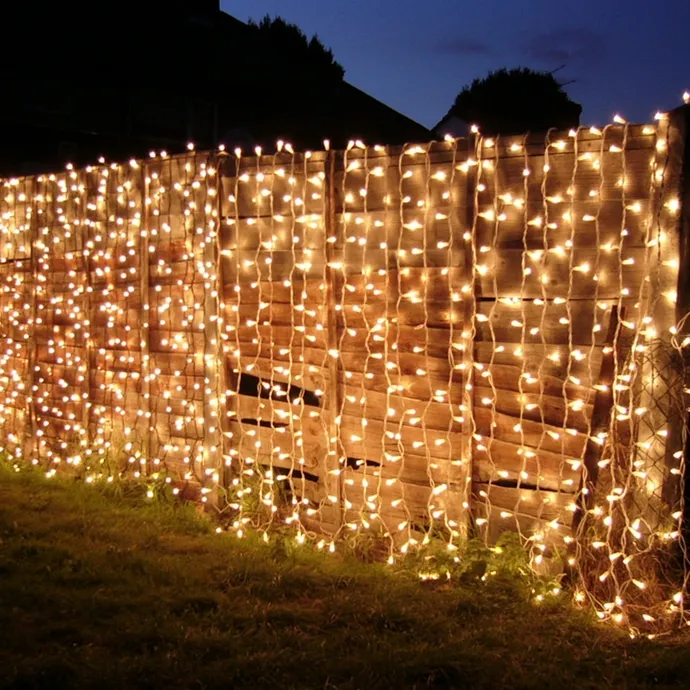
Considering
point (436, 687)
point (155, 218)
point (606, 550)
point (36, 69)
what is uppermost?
point (36, 69)

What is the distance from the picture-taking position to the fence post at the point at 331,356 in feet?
15.9

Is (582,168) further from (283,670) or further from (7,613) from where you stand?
(7,613)

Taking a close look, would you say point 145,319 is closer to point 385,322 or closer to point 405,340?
point 385,322

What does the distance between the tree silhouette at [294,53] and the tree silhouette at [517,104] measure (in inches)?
160

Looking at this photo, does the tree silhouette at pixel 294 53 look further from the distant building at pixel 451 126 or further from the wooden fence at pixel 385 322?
the wooden fence at pixel 385 322

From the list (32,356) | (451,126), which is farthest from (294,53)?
(32,356)

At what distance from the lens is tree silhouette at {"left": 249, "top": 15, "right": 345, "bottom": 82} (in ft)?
68.4

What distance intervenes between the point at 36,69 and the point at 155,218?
33.9ft

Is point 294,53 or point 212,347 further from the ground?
point 294,53

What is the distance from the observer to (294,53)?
22.0 m

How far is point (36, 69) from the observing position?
14.3 m

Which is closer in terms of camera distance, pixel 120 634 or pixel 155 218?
pixel 120 634

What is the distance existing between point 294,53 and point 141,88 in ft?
24.3

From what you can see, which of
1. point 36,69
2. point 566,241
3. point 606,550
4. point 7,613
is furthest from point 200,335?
point 36,69
